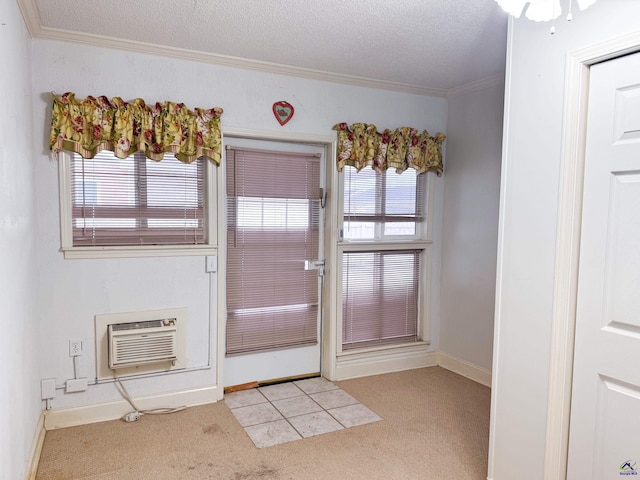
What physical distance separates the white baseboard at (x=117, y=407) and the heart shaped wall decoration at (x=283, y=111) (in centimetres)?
204

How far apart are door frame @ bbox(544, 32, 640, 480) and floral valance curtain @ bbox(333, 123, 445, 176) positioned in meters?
1.94

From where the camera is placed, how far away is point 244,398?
3426 millimetres

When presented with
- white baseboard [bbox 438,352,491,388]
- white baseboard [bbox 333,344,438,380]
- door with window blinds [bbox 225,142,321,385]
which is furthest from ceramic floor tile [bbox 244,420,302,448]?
white baseboard [bbox 438,352,491,388]

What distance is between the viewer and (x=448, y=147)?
13.5 ft

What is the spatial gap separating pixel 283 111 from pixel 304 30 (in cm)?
82

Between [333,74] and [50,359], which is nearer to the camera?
[50,359]

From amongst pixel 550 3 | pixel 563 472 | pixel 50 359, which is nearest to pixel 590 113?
pixel 550 3

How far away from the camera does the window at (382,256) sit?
3.87 m

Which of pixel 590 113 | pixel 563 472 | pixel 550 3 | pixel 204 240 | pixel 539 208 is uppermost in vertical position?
pixel 550 3

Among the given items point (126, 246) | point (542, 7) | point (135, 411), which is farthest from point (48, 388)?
point (542, 7)

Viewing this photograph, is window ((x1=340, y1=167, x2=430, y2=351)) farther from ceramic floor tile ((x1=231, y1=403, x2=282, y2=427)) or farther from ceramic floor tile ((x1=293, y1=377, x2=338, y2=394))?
ceramic floor tile ((x1=231, y1=403, x2=282, y2=427))

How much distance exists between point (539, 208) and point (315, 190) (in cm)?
201

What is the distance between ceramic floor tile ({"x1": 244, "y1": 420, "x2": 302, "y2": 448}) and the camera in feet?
9.14

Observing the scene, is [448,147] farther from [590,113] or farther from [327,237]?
[590,113]
